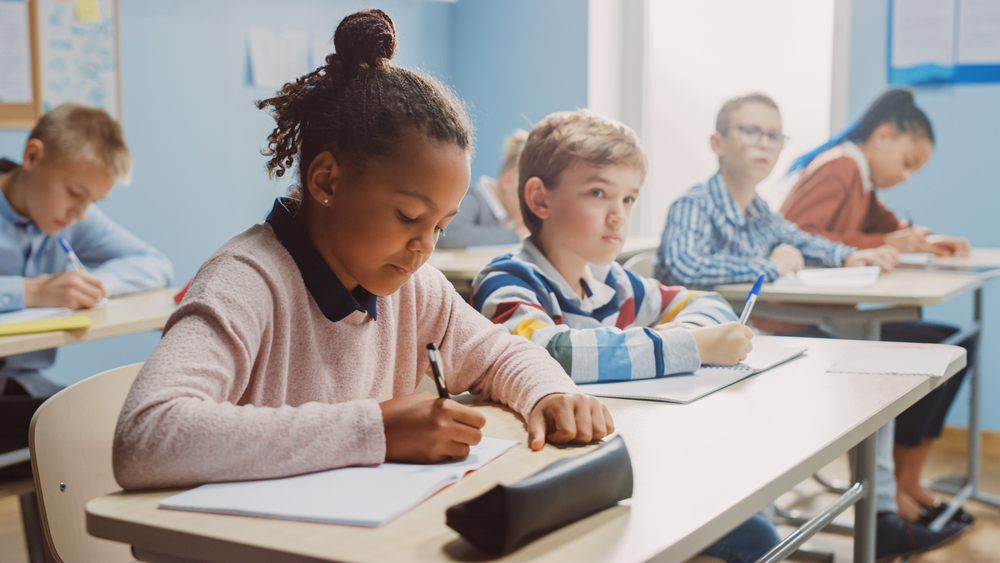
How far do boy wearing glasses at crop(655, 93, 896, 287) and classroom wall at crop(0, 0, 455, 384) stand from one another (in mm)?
1306

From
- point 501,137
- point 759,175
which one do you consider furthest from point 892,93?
point 501,137

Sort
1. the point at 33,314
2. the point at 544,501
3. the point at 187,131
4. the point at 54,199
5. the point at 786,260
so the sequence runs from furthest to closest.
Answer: the point at 187,131 < the point at 786,260 < the point at 54,199 < the point at 33,314 < the point at 544,501

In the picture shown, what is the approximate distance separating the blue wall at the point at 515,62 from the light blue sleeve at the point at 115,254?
7.53 feet

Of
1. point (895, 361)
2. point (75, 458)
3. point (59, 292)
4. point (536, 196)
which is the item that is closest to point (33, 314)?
point (59, 292)

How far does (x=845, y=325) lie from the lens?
7.27ft

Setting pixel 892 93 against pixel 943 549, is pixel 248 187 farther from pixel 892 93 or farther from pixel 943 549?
pixel 943 549

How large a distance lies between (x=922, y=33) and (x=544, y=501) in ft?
10.7

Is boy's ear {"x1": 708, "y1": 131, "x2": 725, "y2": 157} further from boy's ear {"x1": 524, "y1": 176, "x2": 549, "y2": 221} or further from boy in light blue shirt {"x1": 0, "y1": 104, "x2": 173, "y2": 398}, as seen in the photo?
boy in light blue shirt {"x1": 0, "y1": 104, "x2": 173, "y2": 398}

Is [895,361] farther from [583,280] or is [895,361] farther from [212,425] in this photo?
[212,425]

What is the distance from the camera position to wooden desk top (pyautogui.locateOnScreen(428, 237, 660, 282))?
2.43 m

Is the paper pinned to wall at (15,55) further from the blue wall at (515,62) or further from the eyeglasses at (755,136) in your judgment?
the eyeglasses at (755,136)

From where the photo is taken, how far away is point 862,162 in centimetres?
305

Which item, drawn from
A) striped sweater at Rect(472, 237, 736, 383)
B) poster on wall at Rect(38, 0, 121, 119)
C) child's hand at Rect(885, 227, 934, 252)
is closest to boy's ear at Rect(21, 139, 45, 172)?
poster on wall at Rect(38, 0, 121, 119)

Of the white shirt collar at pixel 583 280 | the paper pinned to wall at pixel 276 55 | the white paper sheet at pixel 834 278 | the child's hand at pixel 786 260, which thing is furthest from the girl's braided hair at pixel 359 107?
the paper pinned to wall at pixel 276 55
